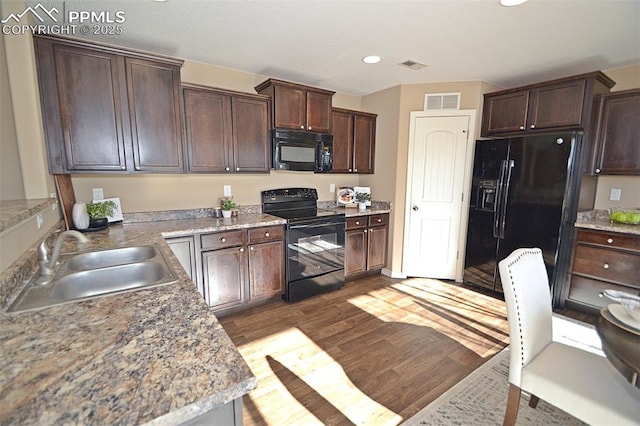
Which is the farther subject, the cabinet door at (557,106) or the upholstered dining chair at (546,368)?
the cabinet door at (557,106)

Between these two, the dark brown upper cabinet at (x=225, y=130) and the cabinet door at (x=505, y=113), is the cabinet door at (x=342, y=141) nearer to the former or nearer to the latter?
the dark brown upper cabinet at (x=225, y=130)

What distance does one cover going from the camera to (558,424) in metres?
1.63

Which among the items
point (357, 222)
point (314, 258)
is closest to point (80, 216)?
point (314, 258)

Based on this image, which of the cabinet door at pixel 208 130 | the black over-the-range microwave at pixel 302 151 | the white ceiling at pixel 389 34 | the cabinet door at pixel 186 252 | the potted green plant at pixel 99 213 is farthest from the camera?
the black over-the-range microwave at pixel 302 151

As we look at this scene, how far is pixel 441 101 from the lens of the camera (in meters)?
3.55

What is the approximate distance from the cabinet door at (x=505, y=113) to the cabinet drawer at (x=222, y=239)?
3.10m

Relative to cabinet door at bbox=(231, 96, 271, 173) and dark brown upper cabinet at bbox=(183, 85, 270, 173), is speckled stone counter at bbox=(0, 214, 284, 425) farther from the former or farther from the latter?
cabinet door at bbox=(231, 96, 271, 173)

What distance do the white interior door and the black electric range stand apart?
1049mm

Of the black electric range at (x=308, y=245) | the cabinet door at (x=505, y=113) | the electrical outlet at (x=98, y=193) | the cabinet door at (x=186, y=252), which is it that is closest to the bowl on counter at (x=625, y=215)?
the cabinet door at (x=505, y=113)

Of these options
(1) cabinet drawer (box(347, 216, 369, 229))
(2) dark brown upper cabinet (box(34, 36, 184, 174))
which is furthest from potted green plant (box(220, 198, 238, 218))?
(1) cabinet drawer (box(347, 216, 369, 229))

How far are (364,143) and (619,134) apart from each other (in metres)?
2.61

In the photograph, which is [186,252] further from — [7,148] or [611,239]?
[611,239]

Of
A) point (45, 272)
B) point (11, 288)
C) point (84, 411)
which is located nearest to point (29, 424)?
point (84, 411)

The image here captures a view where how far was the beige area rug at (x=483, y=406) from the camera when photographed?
5.44ft
